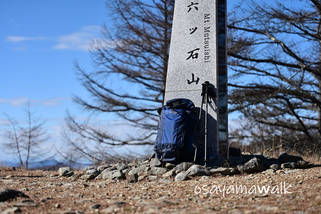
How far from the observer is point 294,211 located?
2.81 metres

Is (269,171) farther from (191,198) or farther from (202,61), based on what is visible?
(202,61)

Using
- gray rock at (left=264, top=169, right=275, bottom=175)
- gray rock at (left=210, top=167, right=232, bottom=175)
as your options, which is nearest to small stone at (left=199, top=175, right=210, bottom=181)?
gray rock at (left=210, top=167, right=232, bottom=175)

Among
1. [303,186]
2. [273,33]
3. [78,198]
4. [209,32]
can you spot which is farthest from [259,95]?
[78,198]

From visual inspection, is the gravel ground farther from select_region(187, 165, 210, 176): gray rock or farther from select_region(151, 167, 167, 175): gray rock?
select_region(151, 167, 167, 175): gray rock

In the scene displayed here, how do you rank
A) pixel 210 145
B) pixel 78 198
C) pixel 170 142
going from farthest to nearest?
pixel 210 145, pixel 170 142, pixel 78 198

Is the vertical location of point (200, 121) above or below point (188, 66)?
below

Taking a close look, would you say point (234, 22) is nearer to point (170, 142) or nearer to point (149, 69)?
point (149, 69)

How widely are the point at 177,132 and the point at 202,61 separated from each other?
1606mm

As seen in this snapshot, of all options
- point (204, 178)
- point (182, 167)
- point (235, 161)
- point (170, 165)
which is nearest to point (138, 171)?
point (170, 165)

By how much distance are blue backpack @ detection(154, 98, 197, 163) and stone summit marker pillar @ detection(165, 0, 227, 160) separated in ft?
1.44

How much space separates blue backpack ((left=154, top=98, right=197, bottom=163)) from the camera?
577 cm

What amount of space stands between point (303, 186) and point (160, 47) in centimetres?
915

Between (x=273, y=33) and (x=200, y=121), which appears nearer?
(x=200, y=121)

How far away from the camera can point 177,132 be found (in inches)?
227
